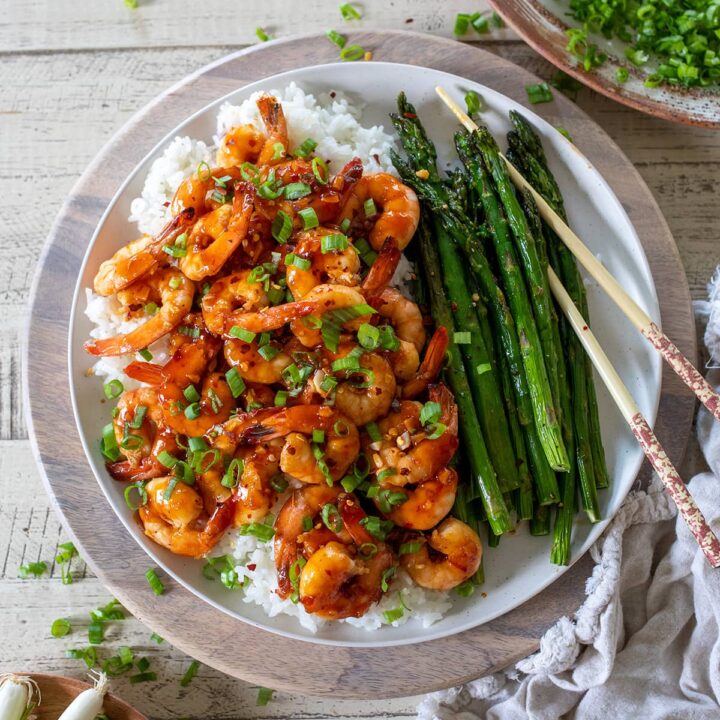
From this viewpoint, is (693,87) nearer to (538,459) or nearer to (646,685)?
(538,459)

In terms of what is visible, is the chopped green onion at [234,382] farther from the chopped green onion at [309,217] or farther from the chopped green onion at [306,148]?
the chopped green onion at [306,148]

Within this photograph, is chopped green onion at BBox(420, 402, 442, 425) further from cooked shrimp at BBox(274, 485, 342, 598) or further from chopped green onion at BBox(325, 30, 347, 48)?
chopped green onion at BBox(325, 30, 347, 48)

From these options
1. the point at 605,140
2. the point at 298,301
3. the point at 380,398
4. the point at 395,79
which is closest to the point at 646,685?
the point at 380,398


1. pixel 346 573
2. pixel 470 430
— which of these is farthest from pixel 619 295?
pixel 346 573

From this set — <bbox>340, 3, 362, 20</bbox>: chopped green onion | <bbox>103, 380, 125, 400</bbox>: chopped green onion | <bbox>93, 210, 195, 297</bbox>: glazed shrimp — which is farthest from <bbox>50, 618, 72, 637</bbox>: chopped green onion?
<bbox>340, 3, 362, 20</bbox>: chopped green onion

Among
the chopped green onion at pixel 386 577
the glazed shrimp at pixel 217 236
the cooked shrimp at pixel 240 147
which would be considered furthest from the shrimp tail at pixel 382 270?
the chopped green onion at pixel 386 577
